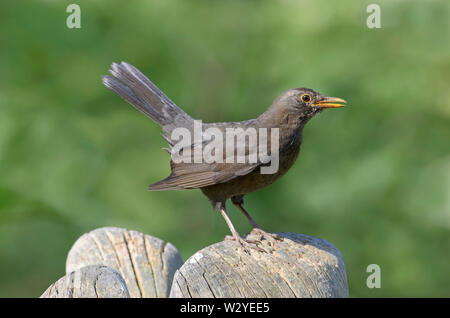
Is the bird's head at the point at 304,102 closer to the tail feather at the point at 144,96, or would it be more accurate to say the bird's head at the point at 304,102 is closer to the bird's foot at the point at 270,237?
the tail feather at the point at 144,96

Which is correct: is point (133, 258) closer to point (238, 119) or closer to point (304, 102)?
point (304, 102)

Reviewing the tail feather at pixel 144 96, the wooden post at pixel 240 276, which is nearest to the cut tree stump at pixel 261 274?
the wooden post at pixel 240 276

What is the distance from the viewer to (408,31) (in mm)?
6266

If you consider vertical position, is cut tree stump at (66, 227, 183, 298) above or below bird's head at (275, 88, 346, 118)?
below

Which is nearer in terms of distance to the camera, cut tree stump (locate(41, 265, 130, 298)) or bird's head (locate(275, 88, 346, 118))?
cut tree stump (locate(41, 265, 130, 298))

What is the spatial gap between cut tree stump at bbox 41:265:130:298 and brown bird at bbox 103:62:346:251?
119cm

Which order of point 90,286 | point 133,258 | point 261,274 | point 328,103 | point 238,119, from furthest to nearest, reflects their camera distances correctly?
1. point 238,119
2. point 328,103
3. point 133,258
4. point 261,274
5. point 90,286

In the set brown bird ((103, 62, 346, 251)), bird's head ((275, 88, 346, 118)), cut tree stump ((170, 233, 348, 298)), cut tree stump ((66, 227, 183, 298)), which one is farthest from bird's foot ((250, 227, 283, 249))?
bird's head ((275, 88, 346, 118))

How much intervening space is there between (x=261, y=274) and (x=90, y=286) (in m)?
0.89

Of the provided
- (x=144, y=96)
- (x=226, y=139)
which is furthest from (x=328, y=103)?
(x=144, y=96)

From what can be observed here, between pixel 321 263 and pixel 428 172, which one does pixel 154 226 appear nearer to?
pixel 428 172

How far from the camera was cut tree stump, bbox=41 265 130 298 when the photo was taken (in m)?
2.85

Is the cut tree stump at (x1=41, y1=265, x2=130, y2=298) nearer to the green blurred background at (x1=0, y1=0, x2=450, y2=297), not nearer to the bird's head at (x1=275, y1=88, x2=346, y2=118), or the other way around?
the bird's head at (x1=275, y1=88, x2=346, y2=118)

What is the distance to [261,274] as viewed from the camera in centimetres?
299
